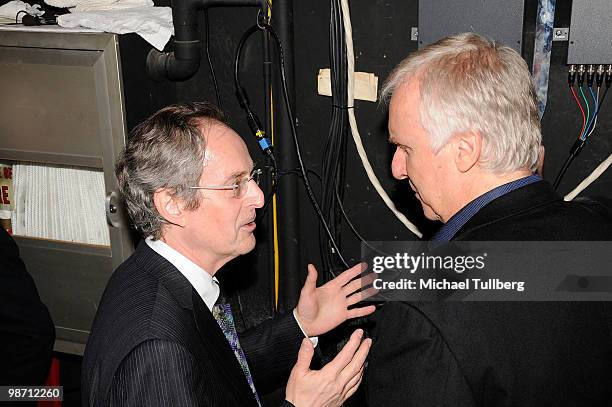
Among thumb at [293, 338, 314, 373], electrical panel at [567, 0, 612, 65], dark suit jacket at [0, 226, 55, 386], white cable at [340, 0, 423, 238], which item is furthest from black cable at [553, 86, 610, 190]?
dark suit jacket at [0, 226, 55, 386]

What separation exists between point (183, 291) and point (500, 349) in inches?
27.8

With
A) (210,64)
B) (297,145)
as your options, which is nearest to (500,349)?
(297,145)

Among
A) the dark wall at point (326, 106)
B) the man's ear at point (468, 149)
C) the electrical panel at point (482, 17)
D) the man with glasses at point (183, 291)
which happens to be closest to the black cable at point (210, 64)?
the dark wall at point (326, 106)

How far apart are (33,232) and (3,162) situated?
0.30 m

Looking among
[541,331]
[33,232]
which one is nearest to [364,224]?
[33,232]

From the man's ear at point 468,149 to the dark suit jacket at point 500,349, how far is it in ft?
0.42

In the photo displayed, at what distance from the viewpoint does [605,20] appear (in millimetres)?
2242

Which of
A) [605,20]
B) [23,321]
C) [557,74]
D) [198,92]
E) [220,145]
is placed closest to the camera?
[220,145]

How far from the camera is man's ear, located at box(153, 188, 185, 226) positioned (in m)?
1.58

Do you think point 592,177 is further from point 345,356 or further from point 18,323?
point 18,323

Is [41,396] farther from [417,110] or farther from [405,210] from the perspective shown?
Result: [417,110]

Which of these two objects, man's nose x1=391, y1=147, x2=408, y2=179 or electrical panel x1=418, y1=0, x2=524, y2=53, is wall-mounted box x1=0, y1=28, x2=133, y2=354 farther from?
man's nose x1=391, y1=147, x2=408, y2=179

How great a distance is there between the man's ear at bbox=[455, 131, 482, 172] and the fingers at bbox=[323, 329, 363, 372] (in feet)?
1.53

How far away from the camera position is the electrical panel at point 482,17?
7.52 feet
